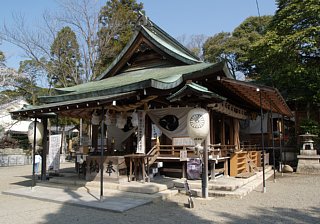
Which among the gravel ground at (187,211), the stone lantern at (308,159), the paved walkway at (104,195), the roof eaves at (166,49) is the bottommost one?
the gravel ground at (187,211)

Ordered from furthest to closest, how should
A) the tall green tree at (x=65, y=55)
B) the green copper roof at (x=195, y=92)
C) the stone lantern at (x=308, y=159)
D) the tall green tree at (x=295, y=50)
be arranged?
the tall green tree at (x=65, y=55) → the tall green tree at (x=295, y=50) → the stone lantern at (x=308, y=159) → the green copper roof at (x=195, y=92)

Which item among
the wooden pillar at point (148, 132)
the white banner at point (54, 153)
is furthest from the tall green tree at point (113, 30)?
the wooden pillar at point (148, 132)

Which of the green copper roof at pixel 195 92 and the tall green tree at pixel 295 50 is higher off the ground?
the tall green tree at pixel 295 50

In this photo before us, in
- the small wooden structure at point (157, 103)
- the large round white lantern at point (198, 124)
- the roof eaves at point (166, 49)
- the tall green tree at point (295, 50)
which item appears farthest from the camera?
the tall green tree at point (295, 50)

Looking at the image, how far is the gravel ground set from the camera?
620 centimetres

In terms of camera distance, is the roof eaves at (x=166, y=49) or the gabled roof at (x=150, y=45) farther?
the gabled roof at (x=150, y=45)

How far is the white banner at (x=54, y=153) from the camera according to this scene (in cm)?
1253

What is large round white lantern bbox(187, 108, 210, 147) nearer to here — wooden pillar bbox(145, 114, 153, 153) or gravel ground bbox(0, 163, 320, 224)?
gravel ground bbox(0, 163, 320, 224)

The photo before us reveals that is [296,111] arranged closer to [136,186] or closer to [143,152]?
[143,152]

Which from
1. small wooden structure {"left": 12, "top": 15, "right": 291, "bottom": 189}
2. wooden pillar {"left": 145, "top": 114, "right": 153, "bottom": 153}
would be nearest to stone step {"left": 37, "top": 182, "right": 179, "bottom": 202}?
small wooden structure {"left": 12, "top": 15, "right": 291, "bottom": 189}

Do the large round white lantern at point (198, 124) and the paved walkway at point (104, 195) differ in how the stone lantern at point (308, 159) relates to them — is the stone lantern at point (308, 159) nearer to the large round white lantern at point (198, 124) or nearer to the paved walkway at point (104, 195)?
the paved walkway at point (104, 195)

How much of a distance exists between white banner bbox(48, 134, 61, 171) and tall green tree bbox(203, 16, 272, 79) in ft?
71.5

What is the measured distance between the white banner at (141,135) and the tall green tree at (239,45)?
21.1 meters

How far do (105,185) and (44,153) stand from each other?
11.6 ft
